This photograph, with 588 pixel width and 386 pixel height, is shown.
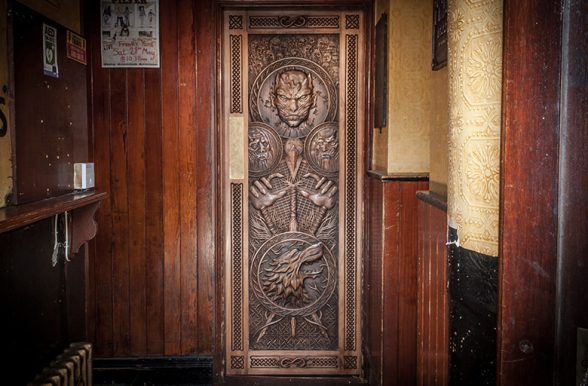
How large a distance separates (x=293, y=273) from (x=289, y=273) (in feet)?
0.08

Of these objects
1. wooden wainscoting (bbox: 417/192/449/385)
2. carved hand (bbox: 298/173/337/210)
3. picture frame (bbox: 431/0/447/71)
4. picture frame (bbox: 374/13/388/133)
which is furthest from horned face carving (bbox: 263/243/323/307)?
picture frame (bbox: 431/0/447/71)

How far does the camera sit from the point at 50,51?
2137 mm

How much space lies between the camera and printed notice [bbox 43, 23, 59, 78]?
6.84ft

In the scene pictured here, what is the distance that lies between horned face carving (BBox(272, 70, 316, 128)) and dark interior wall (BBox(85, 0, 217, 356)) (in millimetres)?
423

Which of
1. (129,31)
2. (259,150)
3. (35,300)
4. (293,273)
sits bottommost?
(293,273)

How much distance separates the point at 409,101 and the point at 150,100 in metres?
1.52

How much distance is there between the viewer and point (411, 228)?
2721mm

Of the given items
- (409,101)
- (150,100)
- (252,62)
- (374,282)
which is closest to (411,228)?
(374,282)

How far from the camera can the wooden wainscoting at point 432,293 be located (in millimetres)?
1958

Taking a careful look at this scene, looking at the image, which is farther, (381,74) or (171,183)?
(171,183)

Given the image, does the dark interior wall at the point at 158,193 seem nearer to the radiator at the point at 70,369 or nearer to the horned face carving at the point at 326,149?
the horned face carving at the point at 326,149

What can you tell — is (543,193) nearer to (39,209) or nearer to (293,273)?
(39,209)

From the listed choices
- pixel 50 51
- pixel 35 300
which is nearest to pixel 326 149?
pixel 50 51

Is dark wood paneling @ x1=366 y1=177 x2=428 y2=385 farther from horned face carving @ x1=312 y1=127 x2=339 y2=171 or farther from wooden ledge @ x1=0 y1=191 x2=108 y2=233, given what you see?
wooden ledge @ x1=0 y1=191 x2=108 y2=233
